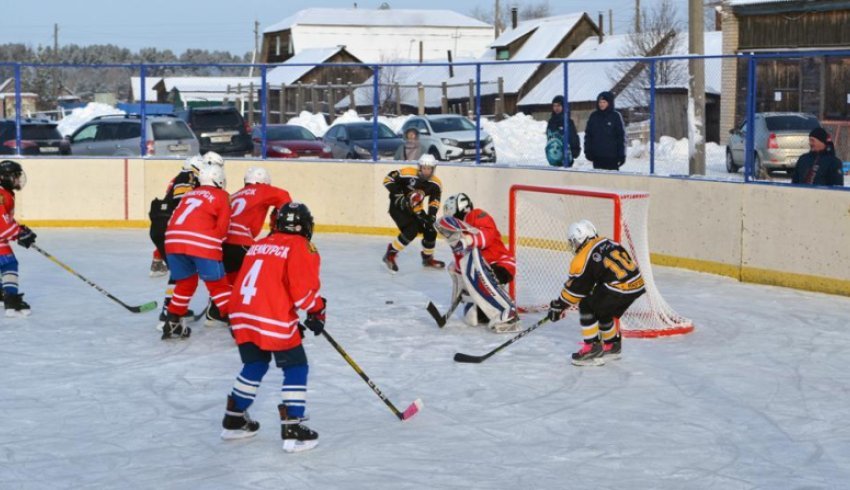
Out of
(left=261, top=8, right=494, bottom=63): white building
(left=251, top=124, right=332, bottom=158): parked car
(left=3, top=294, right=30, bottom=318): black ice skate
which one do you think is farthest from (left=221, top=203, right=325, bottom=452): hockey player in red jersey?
(left=261, top=8, right=494, bottom=63): white building

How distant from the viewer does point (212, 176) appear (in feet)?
26.8

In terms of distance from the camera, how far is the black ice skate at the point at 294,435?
5828 mm

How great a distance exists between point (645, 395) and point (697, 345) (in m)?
1.52

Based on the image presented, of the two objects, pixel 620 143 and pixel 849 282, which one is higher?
pixel 620 143

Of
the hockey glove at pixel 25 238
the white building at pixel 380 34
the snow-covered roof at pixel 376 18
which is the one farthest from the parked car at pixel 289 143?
the snow-covered roof at pixel 376 18

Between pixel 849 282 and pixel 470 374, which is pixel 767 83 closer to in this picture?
pixel 849 282

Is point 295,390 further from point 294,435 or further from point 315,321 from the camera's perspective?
point 315,321

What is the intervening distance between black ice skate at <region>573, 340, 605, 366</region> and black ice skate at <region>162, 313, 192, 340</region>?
2.73 m

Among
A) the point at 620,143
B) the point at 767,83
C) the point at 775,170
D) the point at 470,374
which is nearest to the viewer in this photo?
the point at 470,374

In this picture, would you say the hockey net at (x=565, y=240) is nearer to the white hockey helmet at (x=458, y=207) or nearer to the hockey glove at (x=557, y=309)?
the white hockey helmet at (x=458, y=207)

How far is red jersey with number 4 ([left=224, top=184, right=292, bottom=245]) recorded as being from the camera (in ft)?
28.4

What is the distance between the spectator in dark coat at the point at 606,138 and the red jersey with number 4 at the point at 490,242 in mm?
4215

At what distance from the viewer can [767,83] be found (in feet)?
77.9

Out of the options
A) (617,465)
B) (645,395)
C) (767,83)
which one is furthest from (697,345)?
(767,83)
